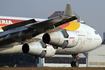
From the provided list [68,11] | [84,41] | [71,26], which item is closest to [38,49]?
[71,26]

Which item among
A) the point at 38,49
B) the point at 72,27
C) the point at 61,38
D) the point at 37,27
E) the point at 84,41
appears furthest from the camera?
the point at 84,41

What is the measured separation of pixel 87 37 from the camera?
28.8 metres

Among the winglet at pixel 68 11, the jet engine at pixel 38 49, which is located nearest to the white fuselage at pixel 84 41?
the jet engine at pixel 38 49

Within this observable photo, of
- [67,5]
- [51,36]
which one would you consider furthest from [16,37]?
[67,5]

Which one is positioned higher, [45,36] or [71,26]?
[71,26]

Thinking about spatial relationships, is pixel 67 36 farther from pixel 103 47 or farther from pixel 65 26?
pixel 103 47

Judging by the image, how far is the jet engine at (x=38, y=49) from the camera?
23938mm

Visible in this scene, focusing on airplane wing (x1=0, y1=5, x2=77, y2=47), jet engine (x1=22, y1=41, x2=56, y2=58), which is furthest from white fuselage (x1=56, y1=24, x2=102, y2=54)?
airplane wing (x1=0, y1=5, x2=77, y2=47)

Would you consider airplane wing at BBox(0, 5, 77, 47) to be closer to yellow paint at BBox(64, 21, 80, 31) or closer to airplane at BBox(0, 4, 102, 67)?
airplane at BBox(0, 4, 102, 67)

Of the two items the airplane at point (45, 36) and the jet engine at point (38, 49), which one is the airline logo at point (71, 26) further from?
the jet engine at point (38, 49)

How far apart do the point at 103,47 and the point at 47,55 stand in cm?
3272

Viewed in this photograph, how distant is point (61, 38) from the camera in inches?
827

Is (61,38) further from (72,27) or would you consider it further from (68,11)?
(72,27)

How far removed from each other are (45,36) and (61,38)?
1.27 metres
